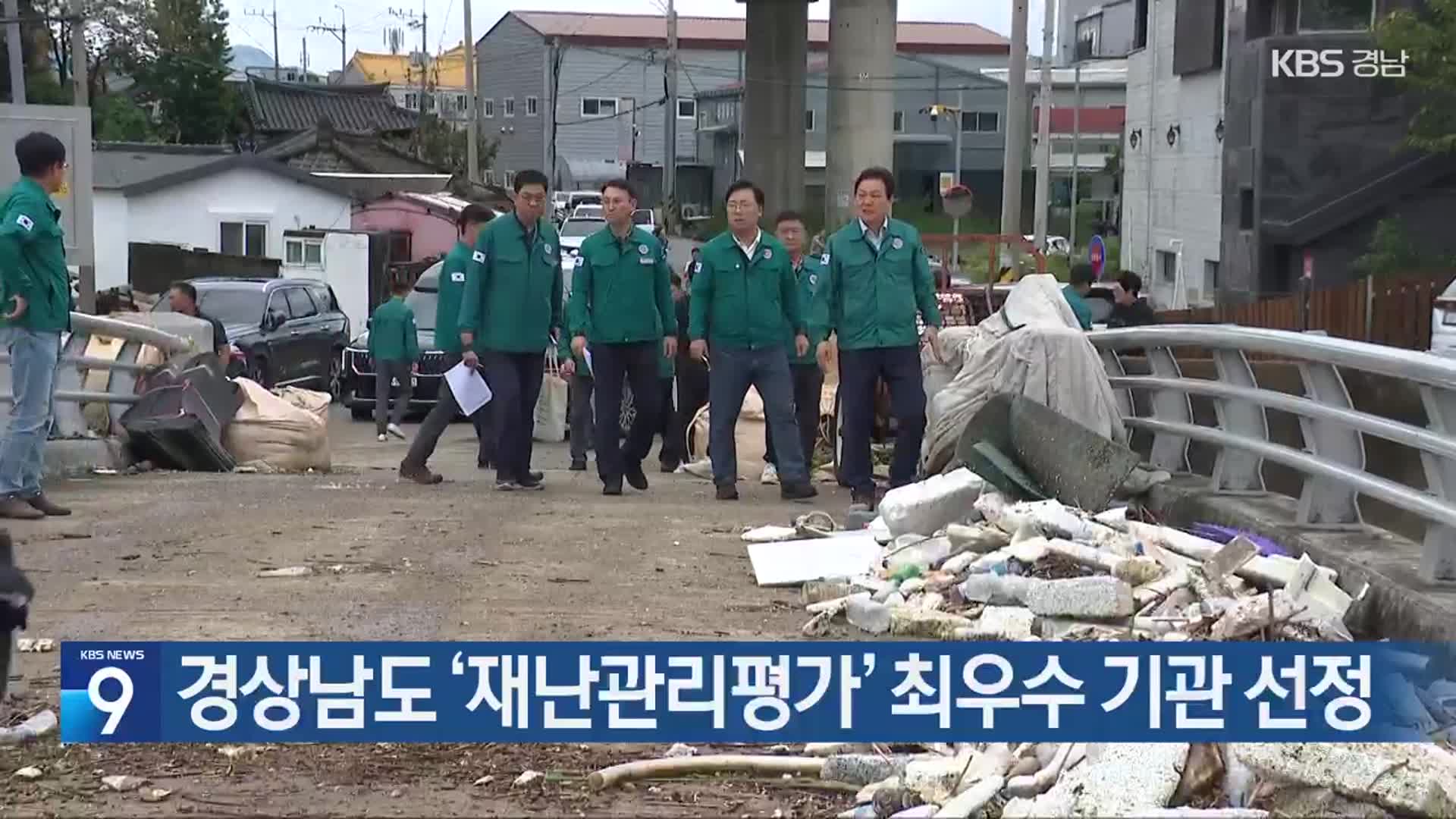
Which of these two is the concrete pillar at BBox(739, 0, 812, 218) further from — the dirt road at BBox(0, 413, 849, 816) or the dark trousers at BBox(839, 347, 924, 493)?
the dark trousers at BBox(839, 347, 924, 493)

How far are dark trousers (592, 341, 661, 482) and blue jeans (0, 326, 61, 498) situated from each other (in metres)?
3.19

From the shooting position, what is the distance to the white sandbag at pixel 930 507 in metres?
8.47

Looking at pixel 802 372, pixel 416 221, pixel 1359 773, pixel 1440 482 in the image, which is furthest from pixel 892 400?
pixel 416 221

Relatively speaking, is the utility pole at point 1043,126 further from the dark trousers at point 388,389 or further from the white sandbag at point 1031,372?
the white sandbag at point 1031,372

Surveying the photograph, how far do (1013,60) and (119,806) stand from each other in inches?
1324

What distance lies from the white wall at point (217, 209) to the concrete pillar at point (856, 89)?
1796 cm

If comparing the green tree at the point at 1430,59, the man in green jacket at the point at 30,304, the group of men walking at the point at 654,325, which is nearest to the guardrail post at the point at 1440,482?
the group of men walking at the point at 654,325

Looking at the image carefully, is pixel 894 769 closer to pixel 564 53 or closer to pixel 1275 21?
pixel 1275 21

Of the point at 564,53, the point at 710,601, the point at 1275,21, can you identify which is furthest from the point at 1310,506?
the point at 564,53

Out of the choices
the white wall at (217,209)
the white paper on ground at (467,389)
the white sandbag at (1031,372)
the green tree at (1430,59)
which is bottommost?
the white paper on ground at (467,389)

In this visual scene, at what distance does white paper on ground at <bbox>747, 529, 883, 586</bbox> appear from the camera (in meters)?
8.18

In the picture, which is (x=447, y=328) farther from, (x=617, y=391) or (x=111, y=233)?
(x=111, y=233)

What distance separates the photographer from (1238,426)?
8914mm

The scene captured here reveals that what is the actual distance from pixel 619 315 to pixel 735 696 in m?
6.49
